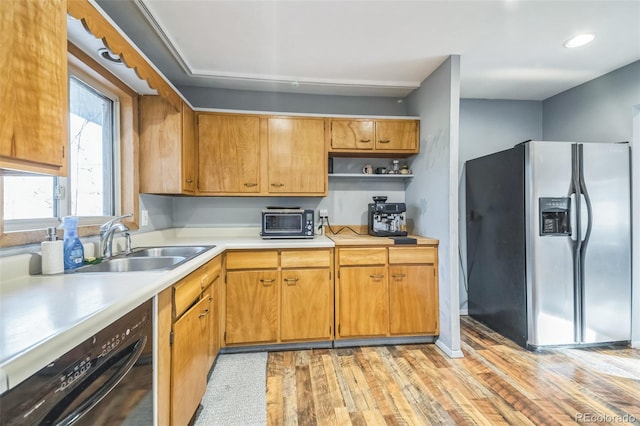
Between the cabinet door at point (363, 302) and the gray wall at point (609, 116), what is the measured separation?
2218 millimetres

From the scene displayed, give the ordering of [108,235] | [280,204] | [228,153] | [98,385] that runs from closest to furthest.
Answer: [98,385], [108,235], [228,153], [280,204]

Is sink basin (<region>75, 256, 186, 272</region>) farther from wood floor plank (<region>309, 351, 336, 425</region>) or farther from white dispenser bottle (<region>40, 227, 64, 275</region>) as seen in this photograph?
wood floor plank (<region>309, 351, 336, 425</region>)

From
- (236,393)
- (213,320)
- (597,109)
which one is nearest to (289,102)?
(213,320)

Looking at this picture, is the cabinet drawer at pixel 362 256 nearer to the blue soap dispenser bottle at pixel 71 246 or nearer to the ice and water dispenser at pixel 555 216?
the ice and water dispenser at pixel 555 216

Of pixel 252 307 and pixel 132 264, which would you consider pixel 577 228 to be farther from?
pixel 132 264

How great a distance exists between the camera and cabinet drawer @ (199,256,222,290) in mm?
1781

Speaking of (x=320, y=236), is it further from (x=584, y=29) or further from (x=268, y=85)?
(x=584, y=29)

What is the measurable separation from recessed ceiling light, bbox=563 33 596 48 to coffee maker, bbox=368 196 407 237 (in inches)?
69.6

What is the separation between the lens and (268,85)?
2941 mm

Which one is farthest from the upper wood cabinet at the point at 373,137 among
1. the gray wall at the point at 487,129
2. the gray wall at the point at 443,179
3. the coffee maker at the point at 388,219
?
the gray wall at the point at 487,129

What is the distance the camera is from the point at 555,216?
2502 millimetres

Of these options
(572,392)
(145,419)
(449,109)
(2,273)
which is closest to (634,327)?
(572,392)

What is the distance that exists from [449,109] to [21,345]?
A: 9.00ft

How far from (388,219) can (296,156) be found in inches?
42.7
